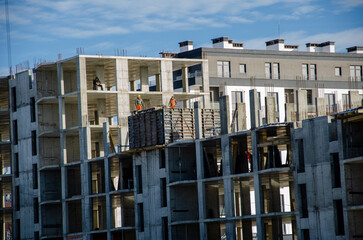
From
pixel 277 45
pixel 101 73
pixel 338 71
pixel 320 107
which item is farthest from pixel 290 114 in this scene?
pixel 338 71

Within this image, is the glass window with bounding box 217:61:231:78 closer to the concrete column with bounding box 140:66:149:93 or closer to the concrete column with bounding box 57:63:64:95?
the concrete column with bounding box 140:66:149:93

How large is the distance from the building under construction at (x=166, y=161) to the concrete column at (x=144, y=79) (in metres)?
0.10

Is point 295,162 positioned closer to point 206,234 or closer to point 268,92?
point 206,234

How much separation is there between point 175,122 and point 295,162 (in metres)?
14.1

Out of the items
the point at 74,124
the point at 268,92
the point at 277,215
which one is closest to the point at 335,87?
the point at 268,92

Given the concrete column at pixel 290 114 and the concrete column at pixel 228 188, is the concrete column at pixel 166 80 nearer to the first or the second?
the concrete column at pixel 228 188

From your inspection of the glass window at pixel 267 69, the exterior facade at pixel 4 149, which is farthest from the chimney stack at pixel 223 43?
the exterior facade at pixel 4 149

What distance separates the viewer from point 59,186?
3120 inches

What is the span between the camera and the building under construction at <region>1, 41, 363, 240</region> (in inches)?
2009

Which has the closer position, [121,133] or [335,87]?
[121,133]

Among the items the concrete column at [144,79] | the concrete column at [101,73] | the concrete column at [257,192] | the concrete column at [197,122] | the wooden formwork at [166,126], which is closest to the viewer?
the concrete column at [257,192]

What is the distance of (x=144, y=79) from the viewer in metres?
78.9

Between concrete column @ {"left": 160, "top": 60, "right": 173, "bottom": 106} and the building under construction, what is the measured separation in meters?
0.15

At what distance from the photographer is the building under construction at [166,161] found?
A: 2009 inches
